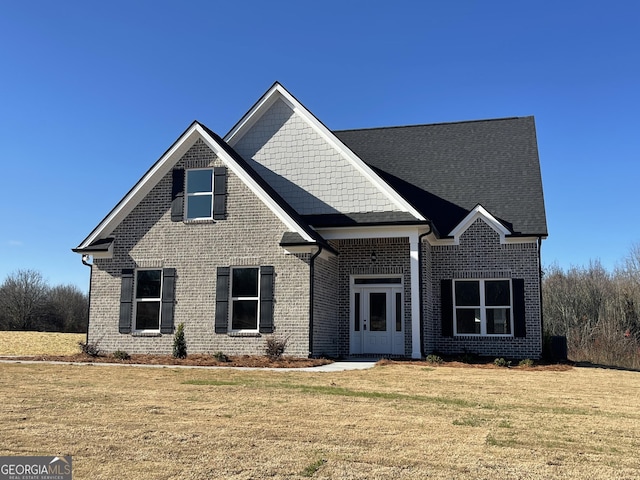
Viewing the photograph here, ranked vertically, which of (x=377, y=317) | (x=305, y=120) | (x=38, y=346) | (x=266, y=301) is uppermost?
(x=305, y=120)

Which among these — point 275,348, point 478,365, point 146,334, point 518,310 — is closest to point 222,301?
point 275,348

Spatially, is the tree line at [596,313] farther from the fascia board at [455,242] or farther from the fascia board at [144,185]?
the fascia board at [144,185]

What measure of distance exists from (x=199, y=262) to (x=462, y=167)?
9.84 meters

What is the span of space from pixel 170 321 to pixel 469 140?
41.1 feet

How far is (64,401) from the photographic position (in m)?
8.89

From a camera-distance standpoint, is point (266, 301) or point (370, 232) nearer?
point (266, 301)

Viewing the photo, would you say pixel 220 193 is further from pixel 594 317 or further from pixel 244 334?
pixel 594 317

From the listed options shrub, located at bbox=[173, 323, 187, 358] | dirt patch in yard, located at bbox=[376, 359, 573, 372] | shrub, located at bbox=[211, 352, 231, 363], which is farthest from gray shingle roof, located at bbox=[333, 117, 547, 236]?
shrub, located at bbox=[173, 323, 187, 358]

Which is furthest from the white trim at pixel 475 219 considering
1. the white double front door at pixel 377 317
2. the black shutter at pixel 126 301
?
the black shutter at pixel 126 301

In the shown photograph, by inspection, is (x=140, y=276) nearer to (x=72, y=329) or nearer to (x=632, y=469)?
(x=632, y=469)

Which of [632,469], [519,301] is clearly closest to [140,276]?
[519,301]

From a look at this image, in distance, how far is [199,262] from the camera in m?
17.7

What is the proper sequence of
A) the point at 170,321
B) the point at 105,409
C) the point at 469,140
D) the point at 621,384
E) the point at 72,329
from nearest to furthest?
the point at 105,409
the point at 621,384
the point at 170,321
the point at 469,140
the point at 72,329

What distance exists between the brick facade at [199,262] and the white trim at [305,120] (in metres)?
2.10
